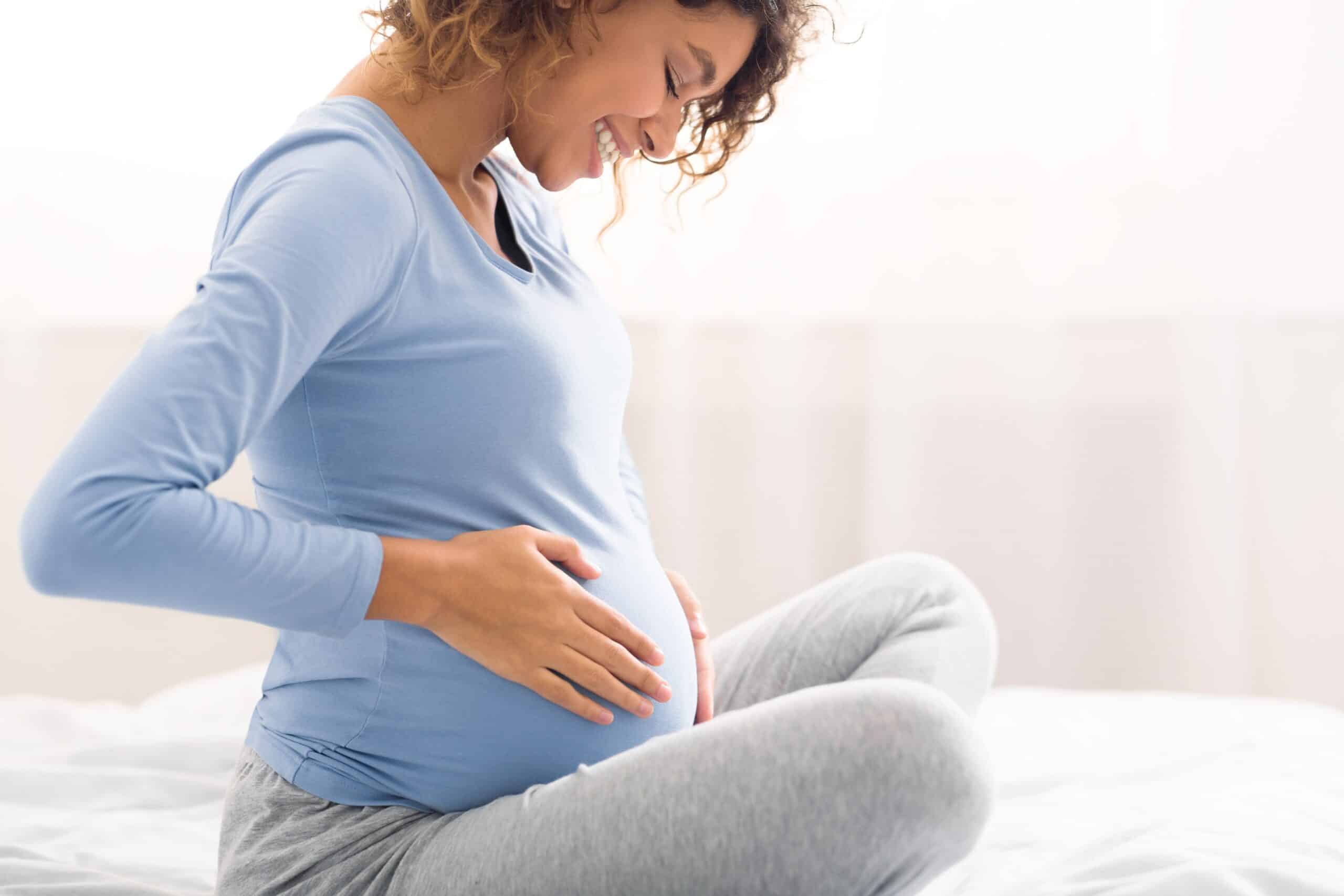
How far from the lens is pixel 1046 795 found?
1.02 metres

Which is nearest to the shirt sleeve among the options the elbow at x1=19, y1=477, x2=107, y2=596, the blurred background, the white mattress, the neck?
the elbow at x1=19, y1=477, x2=107, y2=596

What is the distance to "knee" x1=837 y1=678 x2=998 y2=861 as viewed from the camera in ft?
1.88

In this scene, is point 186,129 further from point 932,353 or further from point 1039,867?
point 1039,867

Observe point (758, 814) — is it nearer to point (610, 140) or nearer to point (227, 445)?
point (227, 445)

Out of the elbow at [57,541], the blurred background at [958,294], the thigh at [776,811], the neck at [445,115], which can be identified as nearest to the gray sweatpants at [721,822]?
the thigh at [776,811]

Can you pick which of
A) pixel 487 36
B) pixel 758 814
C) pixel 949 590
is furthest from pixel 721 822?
pixel 487 36

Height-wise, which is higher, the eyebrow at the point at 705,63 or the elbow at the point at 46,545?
the eyebrow at the point at 705,63

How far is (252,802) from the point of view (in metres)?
0.75

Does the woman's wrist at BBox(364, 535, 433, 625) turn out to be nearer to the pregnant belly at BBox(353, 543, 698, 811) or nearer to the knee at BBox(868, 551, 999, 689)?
the pregnant belly at BBox(353, 543, 698, 811)

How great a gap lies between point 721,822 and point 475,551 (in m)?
0.21

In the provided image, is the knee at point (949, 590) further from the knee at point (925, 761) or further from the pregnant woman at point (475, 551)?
the knee at point (925, 761)

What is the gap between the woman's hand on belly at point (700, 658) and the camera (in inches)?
34.3

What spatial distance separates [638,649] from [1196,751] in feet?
2.16

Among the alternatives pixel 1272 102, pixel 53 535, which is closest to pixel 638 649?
pixel 53 535
